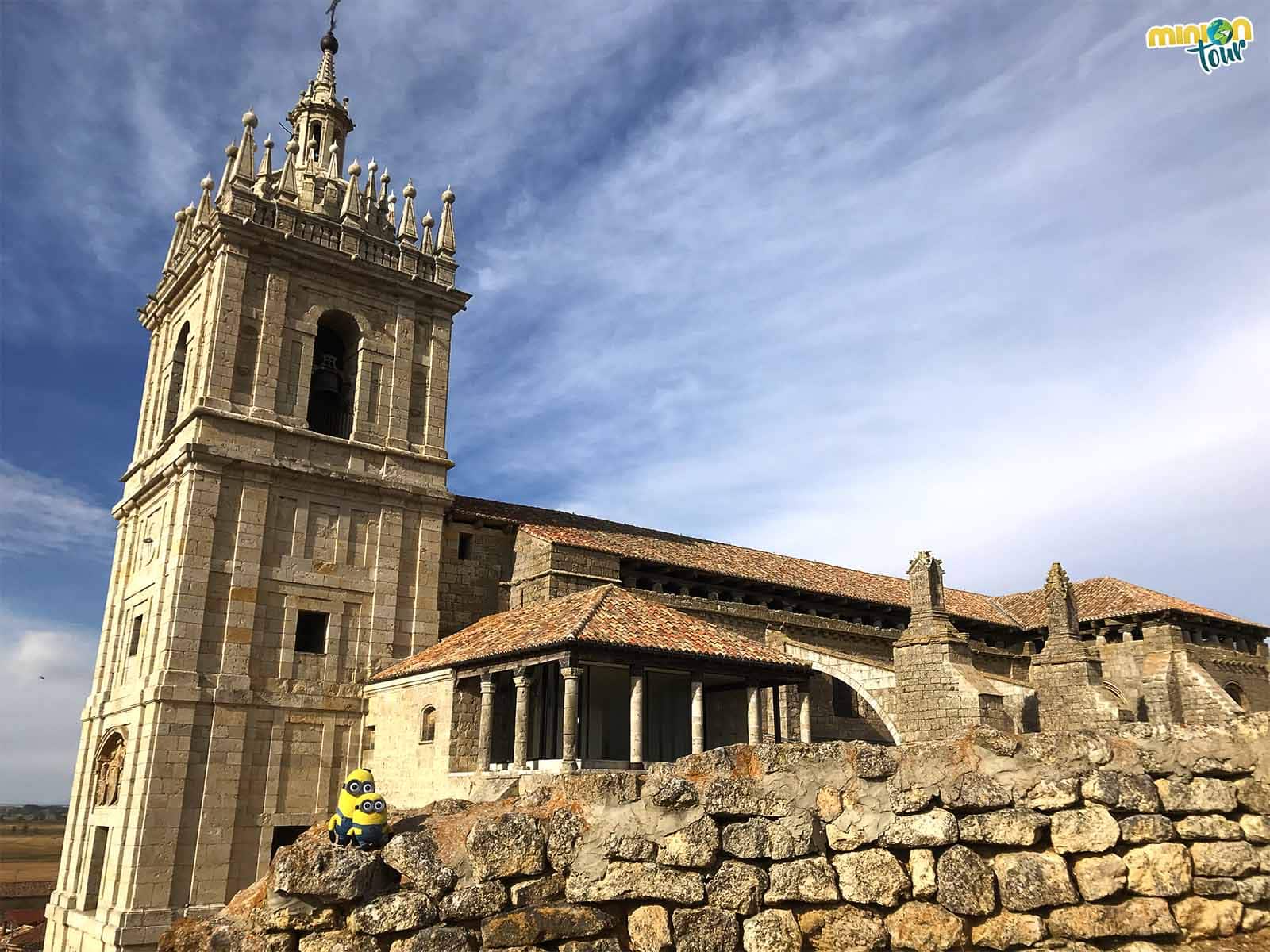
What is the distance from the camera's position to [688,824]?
684cm

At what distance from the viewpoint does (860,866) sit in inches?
261

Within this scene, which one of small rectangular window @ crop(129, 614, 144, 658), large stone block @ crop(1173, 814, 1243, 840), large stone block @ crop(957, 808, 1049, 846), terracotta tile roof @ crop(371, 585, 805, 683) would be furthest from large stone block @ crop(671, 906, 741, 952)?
small rectangular window @ crop(129, 614, 144, 658)

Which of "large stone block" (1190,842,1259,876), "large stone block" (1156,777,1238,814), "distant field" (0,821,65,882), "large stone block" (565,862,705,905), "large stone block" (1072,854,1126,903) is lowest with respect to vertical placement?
"distant field" (0,821,65,882)

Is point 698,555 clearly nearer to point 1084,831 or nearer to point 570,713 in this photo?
point 570,713

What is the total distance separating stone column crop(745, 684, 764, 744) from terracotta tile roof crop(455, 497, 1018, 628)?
19.4 feet

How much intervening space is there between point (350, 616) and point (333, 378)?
6.45 meters

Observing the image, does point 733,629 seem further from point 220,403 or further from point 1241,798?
point 1241,798

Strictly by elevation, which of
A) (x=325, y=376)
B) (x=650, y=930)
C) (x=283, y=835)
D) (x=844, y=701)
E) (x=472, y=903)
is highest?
(x=325, y=376)

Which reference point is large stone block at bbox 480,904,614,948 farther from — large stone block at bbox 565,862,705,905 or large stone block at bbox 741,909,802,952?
large stone block at bbox 741,909,802,952

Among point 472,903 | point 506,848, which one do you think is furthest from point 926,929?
point 472,903

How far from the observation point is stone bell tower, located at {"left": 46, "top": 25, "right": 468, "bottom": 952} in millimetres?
19641

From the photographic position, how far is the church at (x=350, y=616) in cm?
1930

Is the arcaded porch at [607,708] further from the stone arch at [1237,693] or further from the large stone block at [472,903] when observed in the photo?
the stone arch at [1237,693]

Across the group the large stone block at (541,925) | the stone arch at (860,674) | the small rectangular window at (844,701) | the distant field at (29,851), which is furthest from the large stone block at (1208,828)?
the distant field at (29,851)
